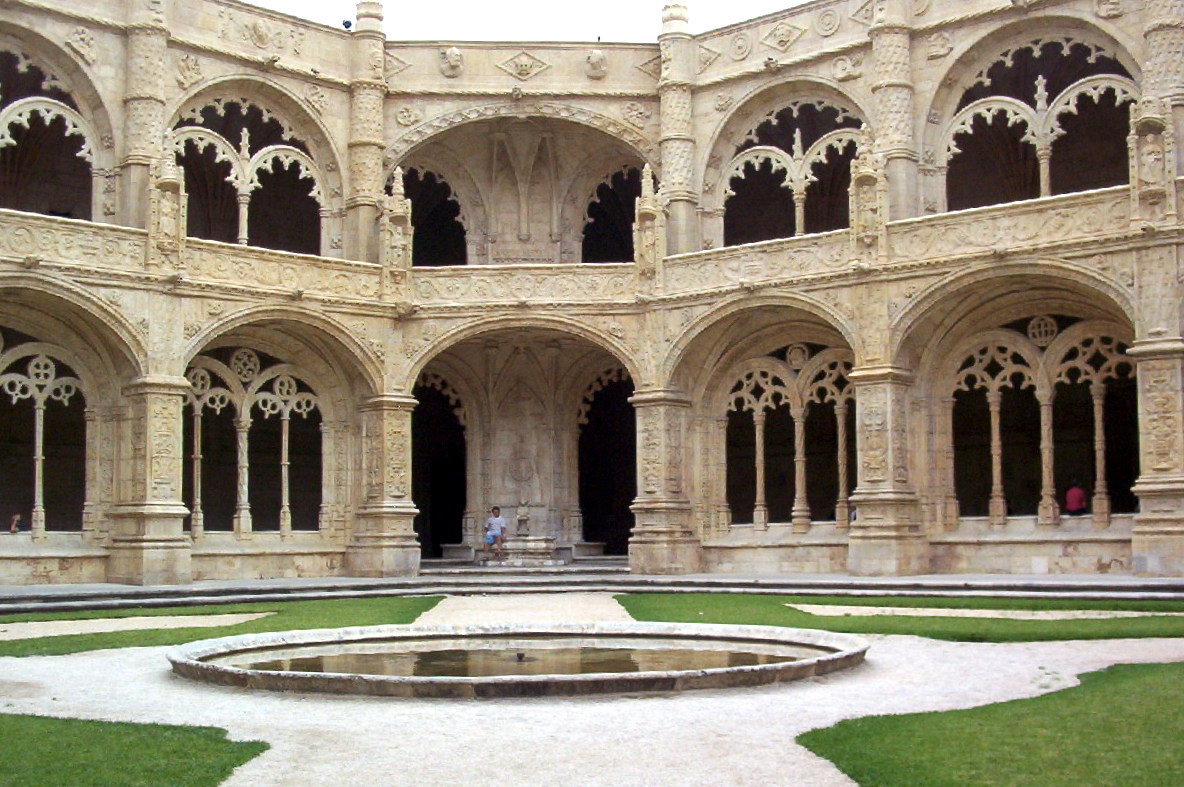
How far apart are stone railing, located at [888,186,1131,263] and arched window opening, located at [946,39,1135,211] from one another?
1983mm

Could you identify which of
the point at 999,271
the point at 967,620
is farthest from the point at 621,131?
the point at 967,620

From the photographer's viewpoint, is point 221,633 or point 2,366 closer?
point 221,633

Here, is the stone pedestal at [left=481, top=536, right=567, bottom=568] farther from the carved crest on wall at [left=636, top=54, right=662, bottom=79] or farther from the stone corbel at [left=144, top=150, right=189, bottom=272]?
the carved crest on wall at [left=636, top=54, right=662, bottom=79]

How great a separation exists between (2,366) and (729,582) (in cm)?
1252

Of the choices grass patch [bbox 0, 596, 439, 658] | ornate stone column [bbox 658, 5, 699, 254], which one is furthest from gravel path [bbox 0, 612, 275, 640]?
ornate stone column [bbox 658, 5, 699, 254]

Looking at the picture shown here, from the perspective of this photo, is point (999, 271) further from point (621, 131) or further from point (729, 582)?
point (621, 131)

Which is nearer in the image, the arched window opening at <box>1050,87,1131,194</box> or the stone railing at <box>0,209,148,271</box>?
the stone railing at <box>0,209,148,271</box>

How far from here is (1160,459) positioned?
72.1ft

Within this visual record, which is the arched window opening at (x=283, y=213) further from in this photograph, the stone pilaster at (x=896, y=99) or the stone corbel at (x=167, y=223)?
the stone pilaster at (x=896, y=99)

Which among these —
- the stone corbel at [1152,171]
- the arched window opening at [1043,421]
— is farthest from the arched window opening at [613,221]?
the stone corbel at [1152,171]

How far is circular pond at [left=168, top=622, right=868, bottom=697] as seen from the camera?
1063 centimetres

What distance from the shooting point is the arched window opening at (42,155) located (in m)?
26.6

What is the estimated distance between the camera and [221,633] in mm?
15953

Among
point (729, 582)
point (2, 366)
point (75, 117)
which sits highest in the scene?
point (75, 117)
